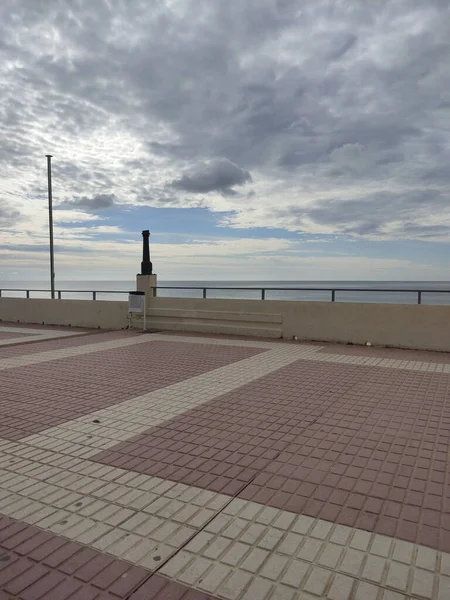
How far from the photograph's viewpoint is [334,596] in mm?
2305

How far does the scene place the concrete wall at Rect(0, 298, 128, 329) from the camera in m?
13.9

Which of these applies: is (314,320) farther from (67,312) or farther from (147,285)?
(67,312)

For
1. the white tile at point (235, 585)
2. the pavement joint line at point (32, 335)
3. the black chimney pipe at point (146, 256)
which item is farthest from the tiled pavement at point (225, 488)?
the black chimney pipe at point (146, 256)

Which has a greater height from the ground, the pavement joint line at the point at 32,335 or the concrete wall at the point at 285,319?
the concrete wall at the point at 285,319

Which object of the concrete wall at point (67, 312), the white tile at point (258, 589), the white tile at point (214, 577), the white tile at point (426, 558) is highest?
the concrete wall at point (67, 312)

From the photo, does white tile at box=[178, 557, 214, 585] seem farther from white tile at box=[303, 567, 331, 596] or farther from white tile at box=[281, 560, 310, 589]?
white tile at box=[303, 567, 331, 596]

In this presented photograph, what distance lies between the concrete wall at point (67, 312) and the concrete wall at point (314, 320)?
1204 mm

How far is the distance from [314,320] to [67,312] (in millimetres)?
8283

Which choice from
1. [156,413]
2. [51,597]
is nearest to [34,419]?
[156,413]

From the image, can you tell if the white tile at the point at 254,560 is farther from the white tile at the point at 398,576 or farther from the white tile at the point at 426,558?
the white tile at the point at 426,558

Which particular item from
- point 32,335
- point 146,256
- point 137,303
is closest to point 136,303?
point 137,303

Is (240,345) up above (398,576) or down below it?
above

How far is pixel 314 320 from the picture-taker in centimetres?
1106

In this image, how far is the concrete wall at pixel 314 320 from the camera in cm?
987
